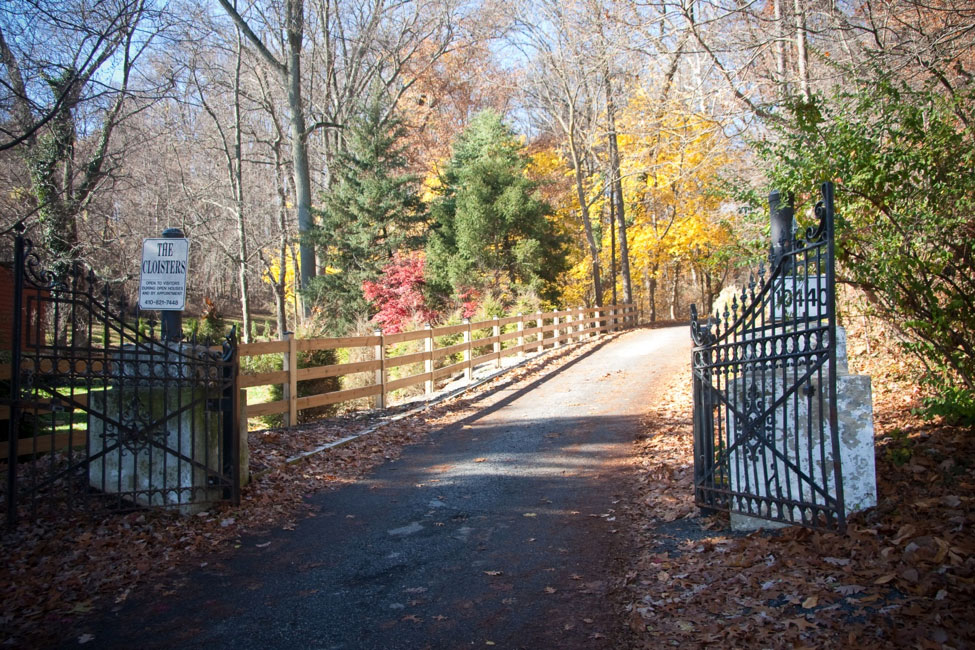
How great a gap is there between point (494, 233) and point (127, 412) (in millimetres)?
22354

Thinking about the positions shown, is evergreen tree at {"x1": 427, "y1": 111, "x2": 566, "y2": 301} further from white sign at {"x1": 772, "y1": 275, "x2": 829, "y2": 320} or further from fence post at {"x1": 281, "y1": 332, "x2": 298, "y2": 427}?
white sign at {"x1": 772, "y1": 275, "x2": 829, "y2": 320}

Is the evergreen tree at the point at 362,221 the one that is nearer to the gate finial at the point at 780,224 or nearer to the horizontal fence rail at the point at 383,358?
the horizontal fence rail at the point at 383,358

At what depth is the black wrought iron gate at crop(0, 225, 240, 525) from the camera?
5762 millimetres

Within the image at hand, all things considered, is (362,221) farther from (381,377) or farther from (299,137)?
(381,377)

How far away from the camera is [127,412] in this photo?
242 inches

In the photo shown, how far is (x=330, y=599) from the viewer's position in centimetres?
460

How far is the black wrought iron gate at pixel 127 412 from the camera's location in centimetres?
576

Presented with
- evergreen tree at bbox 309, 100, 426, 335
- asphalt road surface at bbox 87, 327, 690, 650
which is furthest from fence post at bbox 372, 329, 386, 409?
evergreen tree at bbox 309, 100, 426, 335

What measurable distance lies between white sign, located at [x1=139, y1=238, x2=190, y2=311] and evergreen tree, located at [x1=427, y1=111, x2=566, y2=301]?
19.7 m

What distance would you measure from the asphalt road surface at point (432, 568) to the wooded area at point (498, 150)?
3.00 m

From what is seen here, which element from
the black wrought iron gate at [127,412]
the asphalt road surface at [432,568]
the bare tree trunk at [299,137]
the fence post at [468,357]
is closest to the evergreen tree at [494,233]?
the bare tree trunk at [299,137]

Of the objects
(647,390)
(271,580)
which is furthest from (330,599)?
(647,390)

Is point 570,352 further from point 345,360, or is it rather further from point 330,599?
point 330,599

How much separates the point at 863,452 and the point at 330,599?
12.0ft
